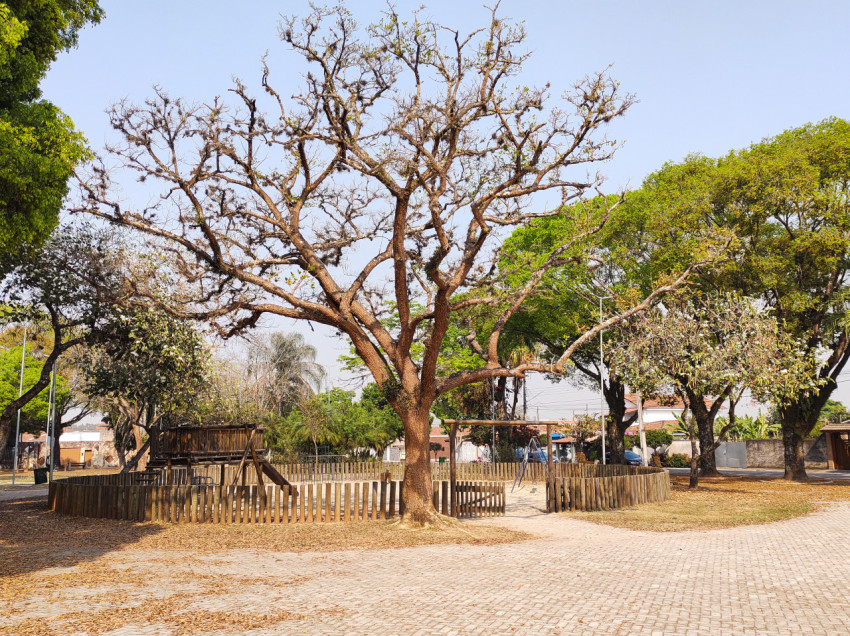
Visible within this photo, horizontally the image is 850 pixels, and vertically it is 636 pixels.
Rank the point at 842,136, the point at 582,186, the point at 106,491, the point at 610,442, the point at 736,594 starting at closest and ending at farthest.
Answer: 1. the point at 736,594
2. the point at 582,186
3. the point at 106,491
4. the point at 842,136
5. the point at 610,442

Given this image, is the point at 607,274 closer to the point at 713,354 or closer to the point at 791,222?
the point at 791,222

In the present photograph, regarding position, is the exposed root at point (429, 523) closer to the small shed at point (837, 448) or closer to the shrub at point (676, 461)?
the small shed at point (837, 448)

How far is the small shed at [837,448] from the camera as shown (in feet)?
140

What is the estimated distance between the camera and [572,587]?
30.7 ft

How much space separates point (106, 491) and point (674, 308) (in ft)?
63.9

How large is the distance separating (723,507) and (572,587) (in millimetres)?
13266

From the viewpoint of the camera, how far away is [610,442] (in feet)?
150

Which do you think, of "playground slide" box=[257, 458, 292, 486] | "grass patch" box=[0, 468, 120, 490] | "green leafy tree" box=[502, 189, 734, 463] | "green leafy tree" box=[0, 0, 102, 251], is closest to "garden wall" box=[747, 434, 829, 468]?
"green leafy tree" box=[502, 189, 734, 463]

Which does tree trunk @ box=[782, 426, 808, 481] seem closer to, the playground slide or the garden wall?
the garden wall

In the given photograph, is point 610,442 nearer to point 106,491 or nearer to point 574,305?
point 574,305

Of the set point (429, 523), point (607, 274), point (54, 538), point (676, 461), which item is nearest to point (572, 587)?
point (429, 523)

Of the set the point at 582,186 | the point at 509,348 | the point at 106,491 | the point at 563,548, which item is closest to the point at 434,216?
the point at 582,186

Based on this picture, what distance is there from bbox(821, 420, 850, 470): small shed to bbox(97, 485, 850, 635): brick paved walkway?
32.5 metres

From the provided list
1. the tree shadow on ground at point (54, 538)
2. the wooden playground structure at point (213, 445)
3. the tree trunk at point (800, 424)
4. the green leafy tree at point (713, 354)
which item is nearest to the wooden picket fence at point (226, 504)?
the tree shadow on ground at point (54, 538)
